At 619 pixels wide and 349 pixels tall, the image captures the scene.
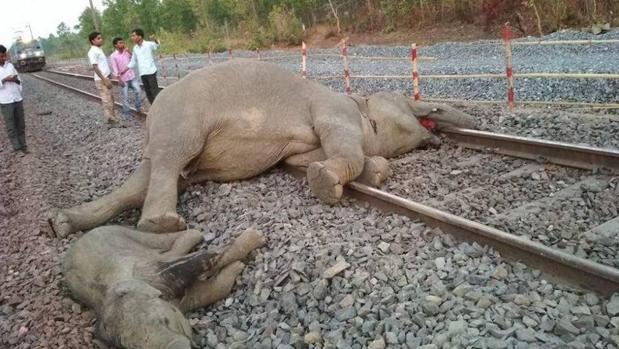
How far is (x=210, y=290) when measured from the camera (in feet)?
12.3

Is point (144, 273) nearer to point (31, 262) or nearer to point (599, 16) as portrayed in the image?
point (31, 262)

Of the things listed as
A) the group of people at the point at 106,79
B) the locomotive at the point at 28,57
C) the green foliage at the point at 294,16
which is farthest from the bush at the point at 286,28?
the locomotive at the point at 28,57

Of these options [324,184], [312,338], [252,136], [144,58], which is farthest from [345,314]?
[144,58]

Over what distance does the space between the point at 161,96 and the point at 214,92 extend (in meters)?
0.54

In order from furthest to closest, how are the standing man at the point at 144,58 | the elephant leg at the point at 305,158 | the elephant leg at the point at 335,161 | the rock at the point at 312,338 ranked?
the standing man at the point at 144,58
the elephant leg at the point at 305,158
the elephant leg at the point at 335,161
the rock at the point at 312,338

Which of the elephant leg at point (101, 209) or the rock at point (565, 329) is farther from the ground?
the elephant leg at point (101, 209)

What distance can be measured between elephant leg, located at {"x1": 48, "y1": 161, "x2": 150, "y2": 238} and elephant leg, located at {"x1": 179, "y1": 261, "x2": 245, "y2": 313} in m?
1.76

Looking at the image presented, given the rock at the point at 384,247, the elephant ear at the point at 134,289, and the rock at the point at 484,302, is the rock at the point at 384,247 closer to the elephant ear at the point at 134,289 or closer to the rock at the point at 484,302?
the rock at the point at 484,302

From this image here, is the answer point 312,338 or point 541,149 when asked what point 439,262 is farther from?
point 541,149

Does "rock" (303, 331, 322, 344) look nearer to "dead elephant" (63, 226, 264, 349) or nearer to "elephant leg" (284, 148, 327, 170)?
"dead elephant" (63, 226, 264, 349)

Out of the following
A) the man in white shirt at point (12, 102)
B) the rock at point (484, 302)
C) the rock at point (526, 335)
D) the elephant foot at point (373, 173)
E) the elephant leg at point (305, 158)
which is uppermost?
the man in white shirt at point (12, 102)

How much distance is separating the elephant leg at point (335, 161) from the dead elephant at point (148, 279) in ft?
2.68

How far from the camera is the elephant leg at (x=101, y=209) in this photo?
196 inches

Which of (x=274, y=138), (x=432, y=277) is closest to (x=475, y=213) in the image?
(x=432, y=277)
